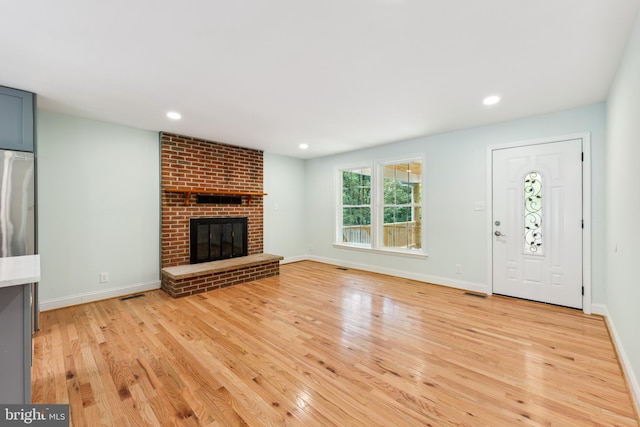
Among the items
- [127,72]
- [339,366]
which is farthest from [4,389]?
[127,72]

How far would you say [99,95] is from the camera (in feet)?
9.34

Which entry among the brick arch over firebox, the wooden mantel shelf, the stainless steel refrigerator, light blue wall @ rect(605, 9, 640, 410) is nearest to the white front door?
light blue wall @ rect(605, 9, 640, 410)

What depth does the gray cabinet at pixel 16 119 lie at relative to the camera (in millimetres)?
2625

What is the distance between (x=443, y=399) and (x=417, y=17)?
238 cm

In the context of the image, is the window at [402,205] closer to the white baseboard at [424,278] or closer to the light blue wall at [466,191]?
the light blue wall at [466,191]

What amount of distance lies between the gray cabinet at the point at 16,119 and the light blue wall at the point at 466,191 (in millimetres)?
4595

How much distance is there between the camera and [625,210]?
6.77ft

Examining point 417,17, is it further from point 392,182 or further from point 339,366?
point 392,182

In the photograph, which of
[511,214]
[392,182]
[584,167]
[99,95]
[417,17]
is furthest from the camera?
[392,182]

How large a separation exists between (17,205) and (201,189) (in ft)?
6.87

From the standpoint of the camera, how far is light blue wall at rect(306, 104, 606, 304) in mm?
3127

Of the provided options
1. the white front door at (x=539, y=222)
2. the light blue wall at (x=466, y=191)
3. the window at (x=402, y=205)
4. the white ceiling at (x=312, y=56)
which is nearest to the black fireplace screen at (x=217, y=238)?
the white ceiling at (x=312, y=56)

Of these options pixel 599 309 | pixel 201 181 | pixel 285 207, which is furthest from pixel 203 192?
pixel 599 309

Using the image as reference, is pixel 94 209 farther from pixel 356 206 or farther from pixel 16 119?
pixel 356 206
